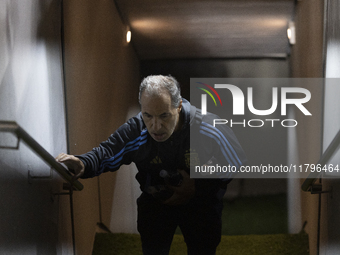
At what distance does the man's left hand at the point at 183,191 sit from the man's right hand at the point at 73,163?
1.81 ft

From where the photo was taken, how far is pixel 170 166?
210 centimetres

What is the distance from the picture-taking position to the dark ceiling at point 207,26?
2141mm

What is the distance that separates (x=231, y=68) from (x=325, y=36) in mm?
635

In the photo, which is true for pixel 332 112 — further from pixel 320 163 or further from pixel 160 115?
pixel 160 115

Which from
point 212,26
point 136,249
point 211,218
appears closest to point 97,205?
point 136,249

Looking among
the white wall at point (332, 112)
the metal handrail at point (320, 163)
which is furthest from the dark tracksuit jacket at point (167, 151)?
the white wall at point (332, 112)

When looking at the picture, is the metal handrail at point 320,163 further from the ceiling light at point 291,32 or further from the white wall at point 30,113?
the white wall at point 30,113

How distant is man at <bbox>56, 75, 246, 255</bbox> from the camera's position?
6.81 feet

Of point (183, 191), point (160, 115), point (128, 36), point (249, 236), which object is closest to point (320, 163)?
point (249, 236)

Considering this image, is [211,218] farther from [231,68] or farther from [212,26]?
[212,26]

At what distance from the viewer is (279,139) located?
2.15 m

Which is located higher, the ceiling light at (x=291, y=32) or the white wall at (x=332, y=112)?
the ceiling light at (x=291, y=32)

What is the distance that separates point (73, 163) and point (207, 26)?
1183mm

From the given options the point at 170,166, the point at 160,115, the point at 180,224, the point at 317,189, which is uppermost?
the point at 160,115
